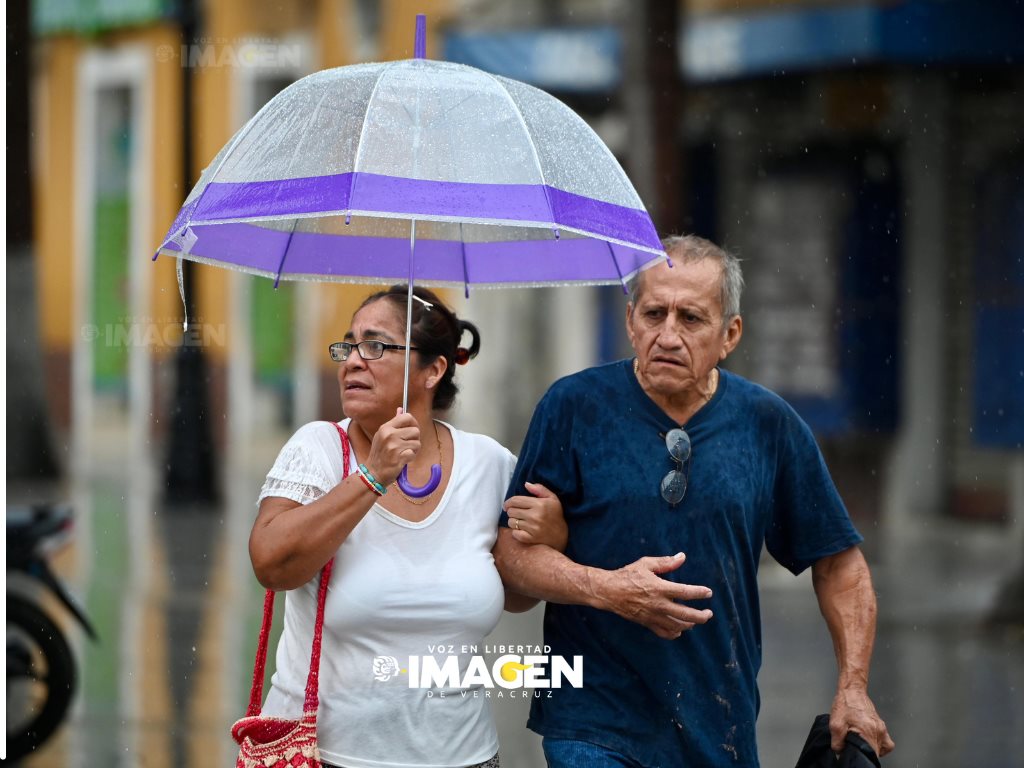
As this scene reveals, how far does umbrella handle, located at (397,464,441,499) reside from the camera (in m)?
3.33

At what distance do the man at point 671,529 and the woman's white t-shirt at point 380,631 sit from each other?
19 centimetres

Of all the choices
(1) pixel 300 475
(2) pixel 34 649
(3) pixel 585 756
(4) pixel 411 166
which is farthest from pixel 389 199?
(2) pixel 34 649

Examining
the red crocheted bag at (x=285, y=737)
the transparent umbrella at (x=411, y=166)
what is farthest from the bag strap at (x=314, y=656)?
the transparent umbrella at (x=411, y=166)

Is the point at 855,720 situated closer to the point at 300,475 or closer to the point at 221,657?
the point at 300,475

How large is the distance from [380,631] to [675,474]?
0.71m

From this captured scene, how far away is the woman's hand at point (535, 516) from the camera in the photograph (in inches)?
130

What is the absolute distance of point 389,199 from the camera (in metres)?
2.99

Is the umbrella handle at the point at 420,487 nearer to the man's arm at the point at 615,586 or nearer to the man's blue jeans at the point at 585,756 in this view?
the man's arm at the point at 615,586

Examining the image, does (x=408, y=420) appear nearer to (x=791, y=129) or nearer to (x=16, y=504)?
(x=16, y=504)

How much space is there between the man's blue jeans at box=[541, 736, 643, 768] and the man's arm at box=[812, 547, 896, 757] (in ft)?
1.58

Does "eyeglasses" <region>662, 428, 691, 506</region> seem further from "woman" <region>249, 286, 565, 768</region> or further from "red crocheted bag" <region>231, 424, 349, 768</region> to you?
"red crocheted bag" <region>231, 424, 349, 768</region>

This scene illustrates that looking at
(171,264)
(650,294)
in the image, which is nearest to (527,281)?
(650,294)

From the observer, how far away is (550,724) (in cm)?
346

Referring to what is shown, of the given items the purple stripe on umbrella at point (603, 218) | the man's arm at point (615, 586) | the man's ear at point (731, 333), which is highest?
the purple stripe on umbrella at point (603, 218)
